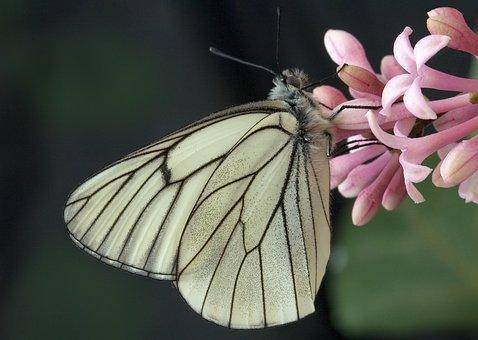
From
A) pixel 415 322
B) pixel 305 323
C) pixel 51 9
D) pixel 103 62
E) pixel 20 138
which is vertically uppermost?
pixel 51 9

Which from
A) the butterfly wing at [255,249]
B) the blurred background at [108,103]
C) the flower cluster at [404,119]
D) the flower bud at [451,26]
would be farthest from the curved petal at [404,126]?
the blurred background at [108,103]

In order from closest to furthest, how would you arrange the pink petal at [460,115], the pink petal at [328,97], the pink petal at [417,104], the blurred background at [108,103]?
the pink petal at [417,104]
the pink petal at [460,115]
the pink petal at [328,97]
the blurred background at [108,103]

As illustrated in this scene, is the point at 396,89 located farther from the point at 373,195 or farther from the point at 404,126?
the point at 373,195

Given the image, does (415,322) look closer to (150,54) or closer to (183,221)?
(183,221)

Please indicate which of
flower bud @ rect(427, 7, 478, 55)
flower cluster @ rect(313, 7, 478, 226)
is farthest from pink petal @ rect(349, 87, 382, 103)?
flower bud @ rect(427, 7, 478, 55)

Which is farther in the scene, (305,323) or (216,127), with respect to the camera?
(305,323)

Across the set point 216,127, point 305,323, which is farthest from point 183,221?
point 305,323

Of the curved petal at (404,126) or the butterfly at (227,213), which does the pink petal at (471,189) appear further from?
the butterfly at (227,213)
